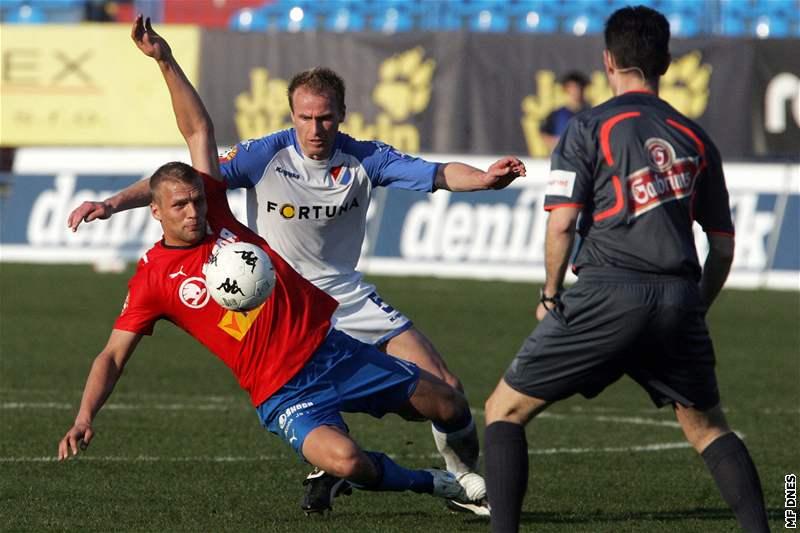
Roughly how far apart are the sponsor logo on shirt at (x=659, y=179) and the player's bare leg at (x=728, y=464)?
83 cm

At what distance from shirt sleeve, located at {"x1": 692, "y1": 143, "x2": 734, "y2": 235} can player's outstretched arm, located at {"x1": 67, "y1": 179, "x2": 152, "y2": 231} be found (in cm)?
253

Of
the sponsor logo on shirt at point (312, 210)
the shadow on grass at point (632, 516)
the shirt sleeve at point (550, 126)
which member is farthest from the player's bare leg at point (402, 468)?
the shirt sleeve at point (550, 126)

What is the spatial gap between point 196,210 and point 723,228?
2271 millimetres

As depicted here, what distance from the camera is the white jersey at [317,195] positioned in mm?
8305

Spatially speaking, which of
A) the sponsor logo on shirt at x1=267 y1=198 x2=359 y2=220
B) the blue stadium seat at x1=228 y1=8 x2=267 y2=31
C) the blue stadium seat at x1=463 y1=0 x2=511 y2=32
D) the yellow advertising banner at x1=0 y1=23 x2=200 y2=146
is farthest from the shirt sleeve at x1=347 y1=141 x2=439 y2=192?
the blue stadium seat at x1=228 y1=8 x2=267 y2=31

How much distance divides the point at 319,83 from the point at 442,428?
1.79 m

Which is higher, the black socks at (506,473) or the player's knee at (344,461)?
the black socks at (506,473)

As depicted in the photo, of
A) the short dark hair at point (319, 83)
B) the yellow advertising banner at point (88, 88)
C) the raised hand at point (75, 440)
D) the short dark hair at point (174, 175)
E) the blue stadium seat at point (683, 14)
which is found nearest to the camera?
the raised hand at point (75, 440)

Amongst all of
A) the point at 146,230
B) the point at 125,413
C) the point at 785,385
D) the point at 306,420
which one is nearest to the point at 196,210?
the point at 306,420

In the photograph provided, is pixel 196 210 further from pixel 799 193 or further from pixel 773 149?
pixel 773 149

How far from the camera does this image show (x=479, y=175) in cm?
779

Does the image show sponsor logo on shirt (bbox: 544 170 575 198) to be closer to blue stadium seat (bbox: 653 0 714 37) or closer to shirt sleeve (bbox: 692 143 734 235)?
shirt sleeve (bbox: 692 143 734 235)

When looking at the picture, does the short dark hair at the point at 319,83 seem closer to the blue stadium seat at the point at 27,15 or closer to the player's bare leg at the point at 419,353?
the player's bare leg at the point at 419,353

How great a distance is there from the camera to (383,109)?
81.3 ft
